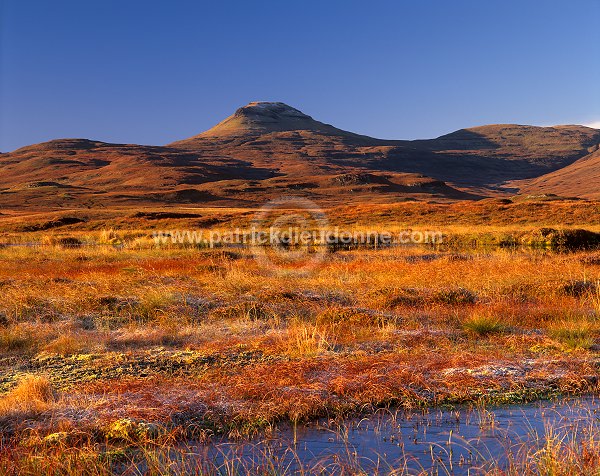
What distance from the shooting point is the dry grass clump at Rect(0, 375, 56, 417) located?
657 centimetres

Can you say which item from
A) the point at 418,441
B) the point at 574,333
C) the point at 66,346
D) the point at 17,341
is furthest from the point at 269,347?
the point at 574,333

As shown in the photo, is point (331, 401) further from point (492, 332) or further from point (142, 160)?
point (142, 160)

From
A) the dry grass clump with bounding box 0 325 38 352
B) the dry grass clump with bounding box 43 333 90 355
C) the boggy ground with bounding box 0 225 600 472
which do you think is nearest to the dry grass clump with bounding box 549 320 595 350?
the boggy ground with bounding box 0 225 600 472

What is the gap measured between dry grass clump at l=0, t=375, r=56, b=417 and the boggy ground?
0.02 meters

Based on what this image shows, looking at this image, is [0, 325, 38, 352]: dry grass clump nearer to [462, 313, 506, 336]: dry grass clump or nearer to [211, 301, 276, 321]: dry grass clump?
[211, 301, 276, 321]: dry grass clump

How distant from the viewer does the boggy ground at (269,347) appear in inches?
268

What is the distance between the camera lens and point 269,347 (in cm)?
1012

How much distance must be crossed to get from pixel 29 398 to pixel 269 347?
414 cm

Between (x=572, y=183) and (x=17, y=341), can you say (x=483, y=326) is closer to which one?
(x=17, y=341)

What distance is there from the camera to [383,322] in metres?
11.7

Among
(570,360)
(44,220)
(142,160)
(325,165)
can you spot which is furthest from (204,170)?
(570,360)

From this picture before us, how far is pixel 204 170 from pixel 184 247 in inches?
4482

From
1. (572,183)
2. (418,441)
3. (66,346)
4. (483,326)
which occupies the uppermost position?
(572,183)

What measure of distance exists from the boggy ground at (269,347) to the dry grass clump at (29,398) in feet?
0.08
